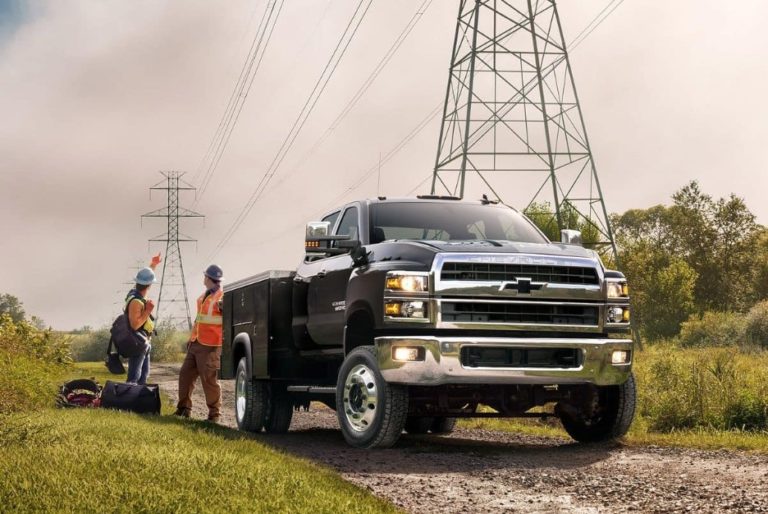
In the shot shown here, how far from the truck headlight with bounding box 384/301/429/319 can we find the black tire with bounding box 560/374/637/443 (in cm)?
240

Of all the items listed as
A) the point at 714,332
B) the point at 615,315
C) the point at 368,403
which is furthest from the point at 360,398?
the point at 714,332

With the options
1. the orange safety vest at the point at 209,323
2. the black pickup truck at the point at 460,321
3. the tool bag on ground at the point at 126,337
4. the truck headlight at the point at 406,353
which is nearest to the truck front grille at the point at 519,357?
the black pickup truck at the point at 460,321

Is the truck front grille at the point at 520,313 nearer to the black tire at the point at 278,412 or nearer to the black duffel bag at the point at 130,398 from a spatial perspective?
the black tire at the point at 278,412

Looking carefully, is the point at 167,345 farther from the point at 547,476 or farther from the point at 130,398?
the point at 547,476

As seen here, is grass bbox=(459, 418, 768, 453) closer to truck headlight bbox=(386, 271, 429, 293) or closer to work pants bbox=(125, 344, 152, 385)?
truck headlight bbox=(386, 271, 429, 293)

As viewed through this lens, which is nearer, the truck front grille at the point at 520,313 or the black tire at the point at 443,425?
the truck front grille at the point at 520,313

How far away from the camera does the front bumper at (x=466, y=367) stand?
9781 millimetres

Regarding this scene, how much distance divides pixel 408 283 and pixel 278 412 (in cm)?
417

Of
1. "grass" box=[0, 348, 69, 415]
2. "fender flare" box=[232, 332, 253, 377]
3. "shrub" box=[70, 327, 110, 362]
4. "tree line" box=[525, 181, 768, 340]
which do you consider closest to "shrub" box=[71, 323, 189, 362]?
"shrub" box=[70, 327, 110, 362]

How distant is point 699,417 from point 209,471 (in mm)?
7484

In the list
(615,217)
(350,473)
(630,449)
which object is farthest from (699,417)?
(615,217)

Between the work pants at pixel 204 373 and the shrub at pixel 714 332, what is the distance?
31.4 metres

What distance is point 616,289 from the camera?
10.7 metres

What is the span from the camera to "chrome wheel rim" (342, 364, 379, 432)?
1027 centimetres
